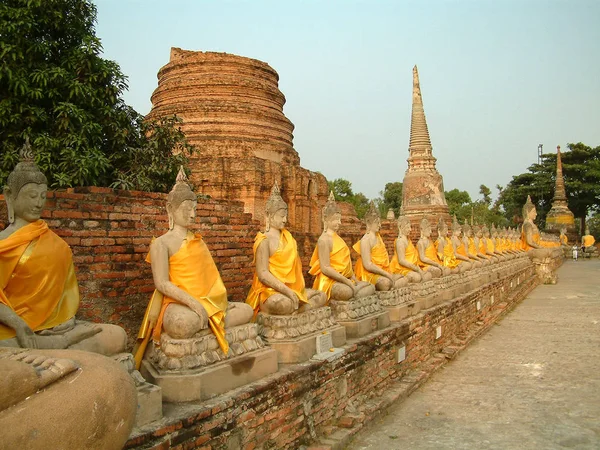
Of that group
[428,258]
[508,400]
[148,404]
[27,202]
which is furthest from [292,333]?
[428,258]

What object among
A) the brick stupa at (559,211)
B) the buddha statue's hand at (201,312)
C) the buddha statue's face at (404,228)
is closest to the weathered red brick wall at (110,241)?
the buddha statue's hand at (201,312)

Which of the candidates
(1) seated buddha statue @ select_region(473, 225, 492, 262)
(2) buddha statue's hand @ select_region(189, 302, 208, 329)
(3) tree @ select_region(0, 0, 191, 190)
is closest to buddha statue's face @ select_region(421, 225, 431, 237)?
(1) seated buddha statue @ select_region(473, 225, 492, 262)

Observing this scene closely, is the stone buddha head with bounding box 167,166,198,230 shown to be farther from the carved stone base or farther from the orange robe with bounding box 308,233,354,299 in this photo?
the orange robe with bounding box 308,233,354,299

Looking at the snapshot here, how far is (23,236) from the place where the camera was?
3.31 m

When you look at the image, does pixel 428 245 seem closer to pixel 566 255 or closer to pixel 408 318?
pixel 408 318

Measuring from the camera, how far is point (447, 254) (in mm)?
11227

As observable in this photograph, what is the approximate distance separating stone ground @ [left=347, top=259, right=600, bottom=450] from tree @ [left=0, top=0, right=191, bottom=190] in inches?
190

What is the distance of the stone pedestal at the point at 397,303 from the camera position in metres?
7.16

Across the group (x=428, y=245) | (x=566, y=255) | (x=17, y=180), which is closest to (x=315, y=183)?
(x=428, y=245)

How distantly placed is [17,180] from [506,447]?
14.9 feet

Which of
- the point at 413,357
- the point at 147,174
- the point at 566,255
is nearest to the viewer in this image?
the point at 413,357

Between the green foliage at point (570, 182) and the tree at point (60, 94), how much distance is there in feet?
143

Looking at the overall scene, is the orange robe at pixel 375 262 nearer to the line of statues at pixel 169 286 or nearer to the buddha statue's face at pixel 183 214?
the line of statues at pixel 169 286

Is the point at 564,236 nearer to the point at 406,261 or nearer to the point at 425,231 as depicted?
the point at 425,231
